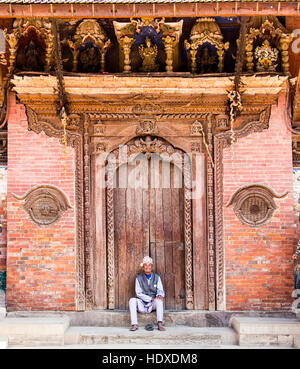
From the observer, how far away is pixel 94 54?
23.0ft

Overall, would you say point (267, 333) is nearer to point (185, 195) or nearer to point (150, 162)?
point (185, 195)

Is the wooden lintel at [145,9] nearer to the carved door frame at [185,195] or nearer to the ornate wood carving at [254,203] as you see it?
the carved door frame at [185,195]

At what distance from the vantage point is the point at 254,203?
6.88 metres

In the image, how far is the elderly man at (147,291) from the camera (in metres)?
6.60

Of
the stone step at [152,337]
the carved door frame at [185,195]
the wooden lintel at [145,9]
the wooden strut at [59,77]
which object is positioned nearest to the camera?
the wooden lintel at [145,9]

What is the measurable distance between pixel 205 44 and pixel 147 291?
3.61 metres

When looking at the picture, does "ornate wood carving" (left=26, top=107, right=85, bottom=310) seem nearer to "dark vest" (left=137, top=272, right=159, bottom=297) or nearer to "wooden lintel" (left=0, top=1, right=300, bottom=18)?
"dark vest" (left=137, top=272, right=159, bottom=297)

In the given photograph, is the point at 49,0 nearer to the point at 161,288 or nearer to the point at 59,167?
the point at 59,167

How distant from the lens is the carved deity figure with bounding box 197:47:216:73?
7.00 meters

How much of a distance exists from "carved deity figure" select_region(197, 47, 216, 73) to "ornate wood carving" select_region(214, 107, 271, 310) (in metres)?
0.98

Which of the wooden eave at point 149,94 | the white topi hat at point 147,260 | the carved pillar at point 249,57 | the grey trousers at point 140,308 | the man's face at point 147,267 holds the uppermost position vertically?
the carved pillar at point 249,57

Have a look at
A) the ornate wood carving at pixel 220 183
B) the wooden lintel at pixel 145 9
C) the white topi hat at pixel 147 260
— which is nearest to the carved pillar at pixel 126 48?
the wooden lintel at pixel 145 9

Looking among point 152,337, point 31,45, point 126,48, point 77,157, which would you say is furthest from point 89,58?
point 152,337

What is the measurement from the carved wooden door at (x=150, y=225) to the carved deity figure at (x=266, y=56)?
1.91 meters
